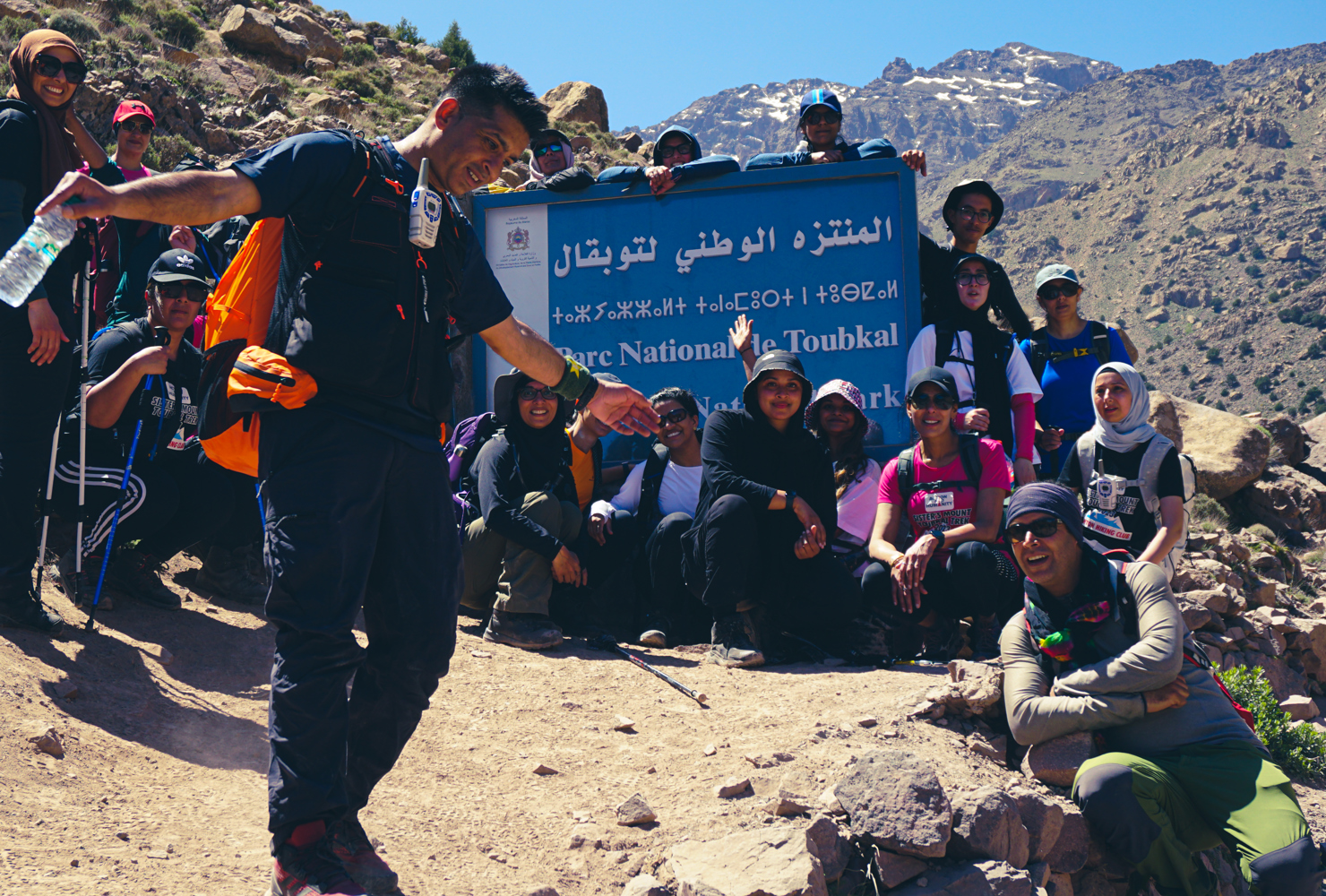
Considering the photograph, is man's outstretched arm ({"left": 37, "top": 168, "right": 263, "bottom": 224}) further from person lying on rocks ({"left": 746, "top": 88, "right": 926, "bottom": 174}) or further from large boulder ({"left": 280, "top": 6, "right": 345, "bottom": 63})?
large boulder ({"left": 280, "top": 6, "right": 345, "bottom": 63})

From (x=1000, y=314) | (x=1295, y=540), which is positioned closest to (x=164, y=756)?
(x=1000, y=314)

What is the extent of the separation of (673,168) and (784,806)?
435 cm

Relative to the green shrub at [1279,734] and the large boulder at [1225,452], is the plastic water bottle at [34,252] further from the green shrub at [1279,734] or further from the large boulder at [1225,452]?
the large boulder at [1225,452]

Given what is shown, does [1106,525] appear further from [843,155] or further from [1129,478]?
[843,155]

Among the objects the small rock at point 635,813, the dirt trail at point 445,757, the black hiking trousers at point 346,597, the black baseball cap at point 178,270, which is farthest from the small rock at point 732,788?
the black baseball cap at point 178,270

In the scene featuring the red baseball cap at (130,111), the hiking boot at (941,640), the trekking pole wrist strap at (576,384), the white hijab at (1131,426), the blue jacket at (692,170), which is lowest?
the hiking boot at (941,640)

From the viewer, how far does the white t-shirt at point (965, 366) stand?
530 centimetres

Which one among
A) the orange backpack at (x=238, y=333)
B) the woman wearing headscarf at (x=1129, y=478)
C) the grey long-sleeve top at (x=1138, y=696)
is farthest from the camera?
the woman wearing headscarf at (x=1129, y=478)

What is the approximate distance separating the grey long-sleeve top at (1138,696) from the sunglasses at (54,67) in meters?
4.24

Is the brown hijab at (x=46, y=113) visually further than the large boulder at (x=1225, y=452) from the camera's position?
No

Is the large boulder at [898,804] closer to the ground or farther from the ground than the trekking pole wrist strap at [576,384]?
closer to the ground

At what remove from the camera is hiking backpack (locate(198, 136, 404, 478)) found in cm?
225

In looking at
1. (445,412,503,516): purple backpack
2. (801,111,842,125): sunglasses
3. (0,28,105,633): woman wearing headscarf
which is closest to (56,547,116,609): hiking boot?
(0,28,105,633): woman wearing headscarf

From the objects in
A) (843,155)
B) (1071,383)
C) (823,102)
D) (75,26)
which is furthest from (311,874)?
(75,26)
